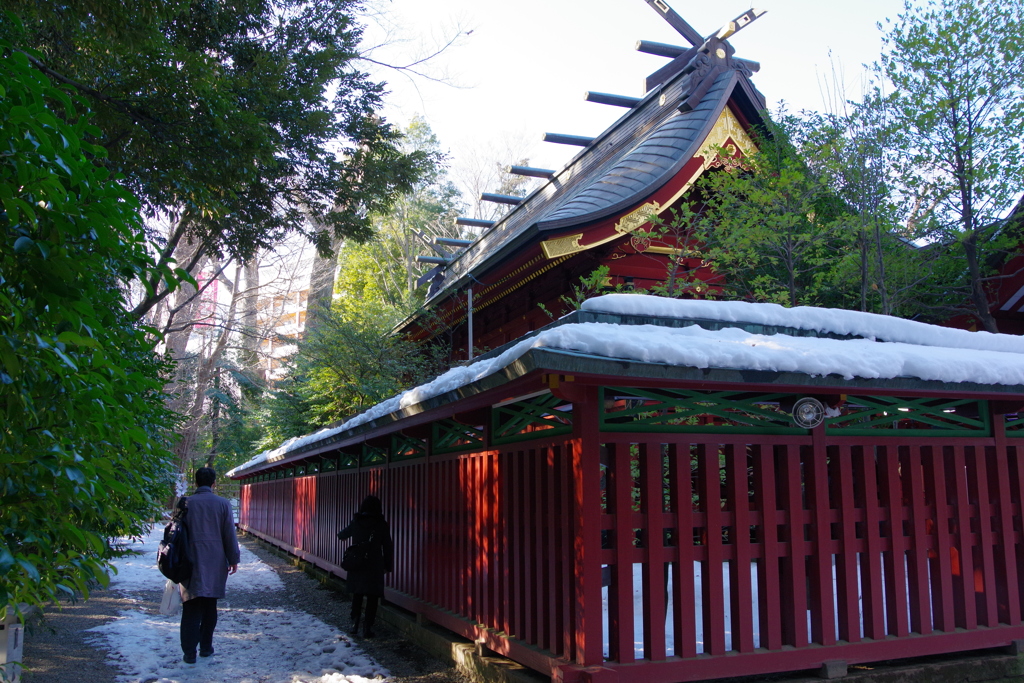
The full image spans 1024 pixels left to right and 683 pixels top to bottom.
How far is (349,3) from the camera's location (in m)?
11.6

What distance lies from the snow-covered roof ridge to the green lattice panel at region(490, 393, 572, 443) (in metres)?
0.75

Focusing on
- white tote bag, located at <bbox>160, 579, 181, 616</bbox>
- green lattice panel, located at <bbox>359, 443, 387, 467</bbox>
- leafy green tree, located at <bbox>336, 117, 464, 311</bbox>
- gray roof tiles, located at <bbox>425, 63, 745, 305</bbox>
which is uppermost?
leafy green tree, located at <bbox>336, 117, 464, 311</bbox>

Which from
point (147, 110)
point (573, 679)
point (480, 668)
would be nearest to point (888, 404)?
point (573, 679)

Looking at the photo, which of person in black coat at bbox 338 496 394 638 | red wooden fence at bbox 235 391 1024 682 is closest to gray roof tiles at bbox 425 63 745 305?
person in black coat at bbox 338 496 394 638

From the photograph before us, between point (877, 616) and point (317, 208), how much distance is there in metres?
8.55

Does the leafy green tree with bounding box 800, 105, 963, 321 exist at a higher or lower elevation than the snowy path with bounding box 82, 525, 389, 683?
higher

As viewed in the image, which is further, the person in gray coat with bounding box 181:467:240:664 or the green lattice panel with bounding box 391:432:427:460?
the green lattice panel with bounding box 391:432:427:460

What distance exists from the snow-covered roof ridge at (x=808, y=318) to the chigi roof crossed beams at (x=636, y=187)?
4.45 m

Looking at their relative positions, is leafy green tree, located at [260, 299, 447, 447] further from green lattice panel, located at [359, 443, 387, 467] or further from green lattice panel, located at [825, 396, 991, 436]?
green lattice panel, located at [825, 396, 991, 436]

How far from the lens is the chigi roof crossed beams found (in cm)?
1100

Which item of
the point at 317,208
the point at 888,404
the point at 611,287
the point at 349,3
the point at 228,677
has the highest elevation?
the point at 349,3

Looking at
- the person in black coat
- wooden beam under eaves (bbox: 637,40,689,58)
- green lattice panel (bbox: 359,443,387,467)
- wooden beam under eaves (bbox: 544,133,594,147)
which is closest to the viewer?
the person in black coat

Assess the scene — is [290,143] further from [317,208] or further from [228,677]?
[228,677]

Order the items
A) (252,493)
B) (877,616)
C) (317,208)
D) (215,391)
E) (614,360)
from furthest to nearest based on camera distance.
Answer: (215,391)
(252,493)
(317,208)
(877,616)
(614,360)
